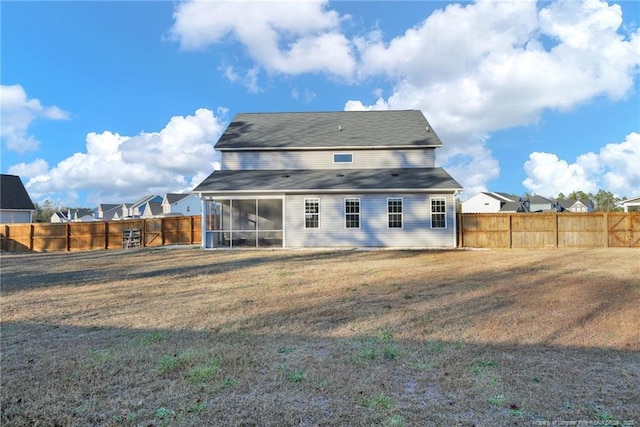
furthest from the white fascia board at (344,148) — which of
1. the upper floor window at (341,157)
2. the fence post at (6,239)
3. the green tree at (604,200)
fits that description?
the green tree at (604,200)

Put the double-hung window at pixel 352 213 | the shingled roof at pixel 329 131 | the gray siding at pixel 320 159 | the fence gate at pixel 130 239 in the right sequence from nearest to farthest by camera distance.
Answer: the double-hung window at pixel 352 213
the gray siding at pixel 320 159
the shingled roof at pixel 329 131
the fence gate at pixel 130 239

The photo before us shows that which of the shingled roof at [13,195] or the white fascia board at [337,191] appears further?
the shingled roof at [13,195]

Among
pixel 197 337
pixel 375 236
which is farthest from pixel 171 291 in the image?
pixel 375 236

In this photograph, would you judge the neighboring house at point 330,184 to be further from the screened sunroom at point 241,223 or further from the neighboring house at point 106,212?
the neighboring house at point 106,212

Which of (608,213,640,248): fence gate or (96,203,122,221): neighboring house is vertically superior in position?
(96,203,122,221): neighboring house

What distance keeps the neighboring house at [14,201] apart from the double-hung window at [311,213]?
84.7 feet

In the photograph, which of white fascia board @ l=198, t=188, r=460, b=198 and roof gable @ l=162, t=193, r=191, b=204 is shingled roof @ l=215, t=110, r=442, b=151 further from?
roof gable @ l=162, t=193, r=191, b=204

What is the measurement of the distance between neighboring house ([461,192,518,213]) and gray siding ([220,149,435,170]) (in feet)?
140

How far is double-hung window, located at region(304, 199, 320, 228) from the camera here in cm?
1892

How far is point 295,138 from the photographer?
2189 cm

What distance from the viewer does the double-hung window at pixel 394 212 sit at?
1864 centimetres

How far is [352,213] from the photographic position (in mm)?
18781

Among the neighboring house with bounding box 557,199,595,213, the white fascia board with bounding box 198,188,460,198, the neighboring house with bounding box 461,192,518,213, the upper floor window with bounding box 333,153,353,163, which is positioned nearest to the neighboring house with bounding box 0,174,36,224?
the white fascia board with bounding box 198,188,460,198

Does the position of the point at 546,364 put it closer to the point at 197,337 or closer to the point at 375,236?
the point at 197,337
